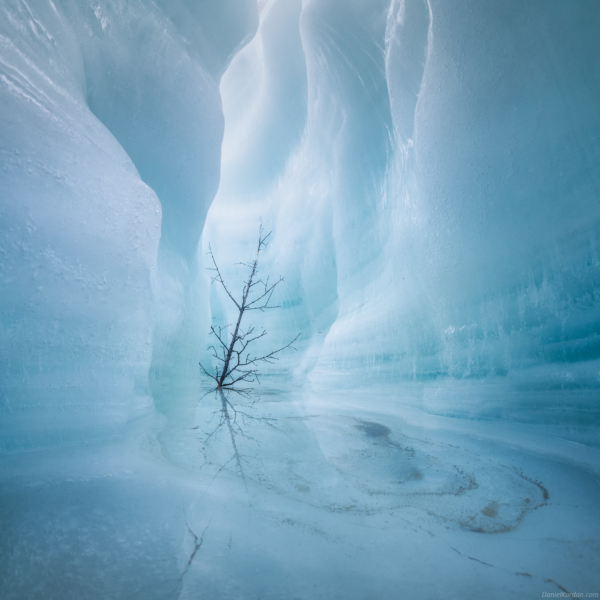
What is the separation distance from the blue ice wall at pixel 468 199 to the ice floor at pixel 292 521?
0.98m

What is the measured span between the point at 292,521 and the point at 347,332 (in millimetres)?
4197

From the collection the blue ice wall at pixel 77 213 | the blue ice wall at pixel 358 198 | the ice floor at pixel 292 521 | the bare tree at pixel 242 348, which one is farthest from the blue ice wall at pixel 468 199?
the blue ice wall at pixel 77 213

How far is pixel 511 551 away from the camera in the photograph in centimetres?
85

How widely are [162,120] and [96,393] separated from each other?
8.36 ft

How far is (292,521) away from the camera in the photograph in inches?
36.7

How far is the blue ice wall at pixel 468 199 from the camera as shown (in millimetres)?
2254

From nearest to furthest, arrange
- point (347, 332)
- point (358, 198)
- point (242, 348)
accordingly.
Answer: point (347, 332), point (358, 198), point (242, 348)

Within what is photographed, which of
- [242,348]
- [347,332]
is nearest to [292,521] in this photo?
[347,332]

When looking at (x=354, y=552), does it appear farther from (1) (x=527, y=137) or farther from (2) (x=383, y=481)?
(1) (x=527, y=137)

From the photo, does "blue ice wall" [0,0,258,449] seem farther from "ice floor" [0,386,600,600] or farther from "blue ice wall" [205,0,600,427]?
"blue ice wall" [205,0,600,427]

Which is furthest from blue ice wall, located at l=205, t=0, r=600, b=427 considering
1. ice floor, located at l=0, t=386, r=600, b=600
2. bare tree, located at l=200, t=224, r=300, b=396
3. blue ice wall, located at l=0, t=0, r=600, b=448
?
bare tree, located at l=200, t=224, r=300, b=396

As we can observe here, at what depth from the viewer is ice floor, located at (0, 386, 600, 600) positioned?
2.31ft

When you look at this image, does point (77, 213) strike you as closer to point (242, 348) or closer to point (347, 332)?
point (347, 332)

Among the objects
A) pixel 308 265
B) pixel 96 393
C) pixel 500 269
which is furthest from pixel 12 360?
pixel 308 265
